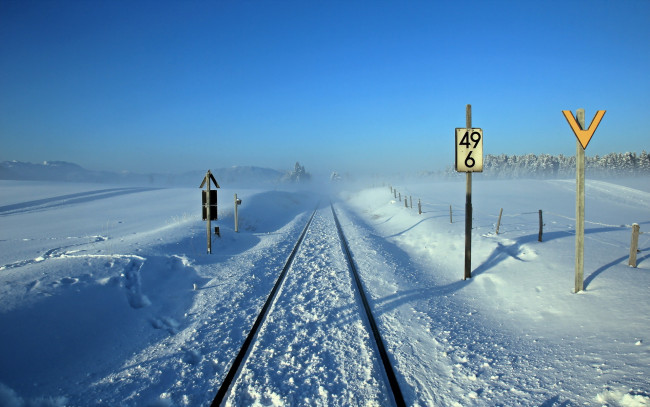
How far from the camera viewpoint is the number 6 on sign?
778 cm

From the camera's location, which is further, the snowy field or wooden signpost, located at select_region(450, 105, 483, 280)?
wooden signpost, located at select_region(450, 105, 483, 280)

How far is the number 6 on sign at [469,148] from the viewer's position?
7777 millimetres

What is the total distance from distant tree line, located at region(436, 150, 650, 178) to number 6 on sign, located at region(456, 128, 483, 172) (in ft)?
393

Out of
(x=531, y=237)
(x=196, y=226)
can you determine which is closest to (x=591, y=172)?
(x=531, y=237)

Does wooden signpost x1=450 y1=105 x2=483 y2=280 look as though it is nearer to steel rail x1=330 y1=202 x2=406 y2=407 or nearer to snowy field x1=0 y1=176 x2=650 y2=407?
snowy field x1=0 y1=176 x2=650 y2=407

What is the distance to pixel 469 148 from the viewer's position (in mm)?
7812

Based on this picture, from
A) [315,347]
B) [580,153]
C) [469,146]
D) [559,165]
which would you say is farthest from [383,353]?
[559,165]

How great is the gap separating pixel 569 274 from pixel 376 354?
566cm

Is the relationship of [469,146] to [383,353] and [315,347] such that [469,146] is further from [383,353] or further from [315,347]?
[315,347]

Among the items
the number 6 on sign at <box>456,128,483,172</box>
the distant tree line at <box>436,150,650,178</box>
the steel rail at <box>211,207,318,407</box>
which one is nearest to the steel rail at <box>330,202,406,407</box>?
the steel rail at <box>211,207,318,407</box>

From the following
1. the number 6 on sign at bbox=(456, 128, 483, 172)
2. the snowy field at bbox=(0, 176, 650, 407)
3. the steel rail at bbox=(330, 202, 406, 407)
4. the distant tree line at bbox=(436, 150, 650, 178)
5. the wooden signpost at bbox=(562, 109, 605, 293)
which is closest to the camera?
the steel rail at bbox=(330, 202, 406, 407)

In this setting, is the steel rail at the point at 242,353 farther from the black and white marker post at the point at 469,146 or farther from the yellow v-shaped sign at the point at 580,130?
the yellow v-shaped sign at the point at 580,130

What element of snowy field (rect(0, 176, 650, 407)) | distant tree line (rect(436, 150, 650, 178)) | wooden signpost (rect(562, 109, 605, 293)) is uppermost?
distant tree line (rect(436, 150, 650, 178))

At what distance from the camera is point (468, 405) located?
3.59 m
